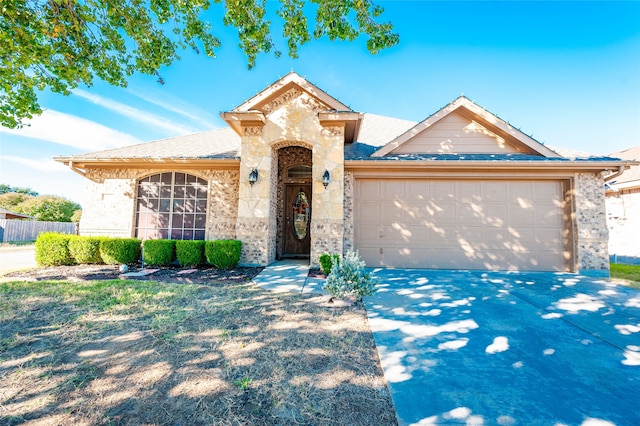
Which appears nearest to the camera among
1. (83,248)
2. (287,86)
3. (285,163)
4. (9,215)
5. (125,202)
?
(83,248)

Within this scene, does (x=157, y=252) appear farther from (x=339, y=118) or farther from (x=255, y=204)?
(x=339, y=118)

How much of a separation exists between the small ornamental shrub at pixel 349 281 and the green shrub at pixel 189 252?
423 centimetres

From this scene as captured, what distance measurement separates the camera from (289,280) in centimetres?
590

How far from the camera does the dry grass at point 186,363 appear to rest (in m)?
1.87

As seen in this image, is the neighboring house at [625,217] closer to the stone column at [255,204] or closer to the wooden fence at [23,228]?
the stone column at [255,204]

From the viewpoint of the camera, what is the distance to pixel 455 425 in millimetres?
1792

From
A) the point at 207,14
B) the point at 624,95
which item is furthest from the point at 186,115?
the point at 624,95

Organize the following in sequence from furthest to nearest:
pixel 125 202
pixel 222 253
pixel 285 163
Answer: pixel 285 163
pixel 125 202
pixel 222 253

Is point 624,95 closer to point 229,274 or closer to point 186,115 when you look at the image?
point 229,274

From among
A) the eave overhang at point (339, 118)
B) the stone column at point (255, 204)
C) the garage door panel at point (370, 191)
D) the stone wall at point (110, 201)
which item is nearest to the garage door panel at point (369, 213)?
the garage door panel at point (370, 191)

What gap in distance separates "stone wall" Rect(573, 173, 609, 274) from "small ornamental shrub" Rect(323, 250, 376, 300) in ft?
22.3

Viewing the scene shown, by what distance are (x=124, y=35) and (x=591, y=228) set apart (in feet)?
43.6

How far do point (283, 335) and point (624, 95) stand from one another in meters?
16.5

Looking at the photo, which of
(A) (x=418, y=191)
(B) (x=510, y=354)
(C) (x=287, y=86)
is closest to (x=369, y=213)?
(A) (x=418, y=191)
